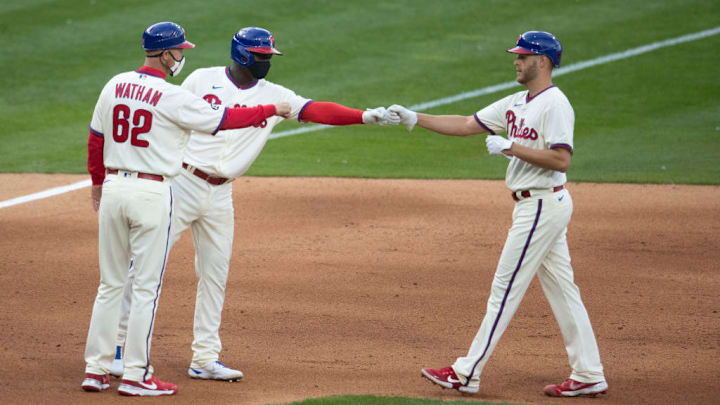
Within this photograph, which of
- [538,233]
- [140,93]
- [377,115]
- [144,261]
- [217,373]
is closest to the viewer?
[140,93]

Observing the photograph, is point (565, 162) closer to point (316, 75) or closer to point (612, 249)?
point (612, 249)

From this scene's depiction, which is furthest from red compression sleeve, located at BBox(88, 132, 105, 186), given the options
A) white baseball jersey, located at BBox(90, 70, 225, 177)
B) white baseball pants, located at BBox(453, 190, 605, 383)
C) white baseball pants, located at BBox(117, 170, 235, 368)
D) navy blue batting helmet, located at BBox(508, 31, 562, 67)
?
navy blue batting helmet, located at BBox(508, 31, 562, 67)

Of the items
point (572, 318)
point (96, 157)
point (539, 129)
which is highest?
point (539, 129)

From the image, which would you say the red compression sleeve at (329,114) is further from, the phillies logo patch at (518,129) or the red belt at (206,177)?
the phillies logo patch at (518,129)

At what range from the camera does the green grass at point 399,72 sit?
13.1 m

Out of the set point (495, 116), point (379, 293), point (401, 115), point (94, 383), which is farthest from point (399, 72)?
point (94, 383)

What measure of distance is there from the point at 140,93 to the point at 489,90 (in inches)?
444

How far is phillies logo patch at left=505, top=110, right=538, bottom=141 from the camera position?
591 centimetres

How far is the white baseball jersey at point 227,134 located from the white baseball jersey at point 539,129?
154 centimetres

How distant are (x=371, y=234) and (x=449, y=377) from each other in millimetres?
3992

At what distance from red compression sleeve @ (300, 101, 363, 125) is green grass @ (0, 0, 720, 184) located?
5.70 m

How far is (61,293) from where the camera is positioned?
308 inches

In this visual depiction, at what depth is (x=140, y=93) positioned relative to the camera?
18.5ft

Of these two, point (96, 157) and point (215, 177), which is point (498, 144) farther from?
point (96, 157)
